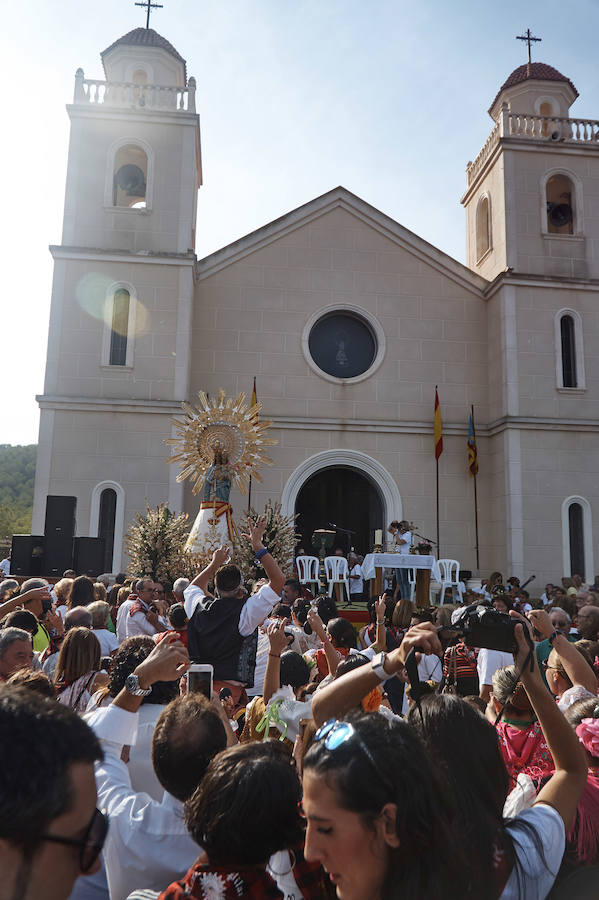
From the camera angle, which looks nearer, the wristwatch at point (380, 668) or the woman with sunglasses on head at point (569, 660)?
the wristwatch at point (380, 668)

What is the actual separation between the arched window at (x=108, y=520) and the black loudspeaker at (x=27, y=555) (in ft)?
9.58

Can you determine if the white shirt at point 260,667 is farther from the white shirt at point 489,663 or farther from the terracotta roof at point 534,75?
the terracotta roof at point 534,75

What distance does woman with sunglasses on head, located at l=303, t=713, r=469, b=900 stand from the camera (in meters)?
1.43

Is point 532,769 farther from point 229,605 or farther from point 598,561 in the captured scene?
point 598,561

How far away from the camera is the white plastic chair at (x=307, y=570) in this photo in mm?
13664

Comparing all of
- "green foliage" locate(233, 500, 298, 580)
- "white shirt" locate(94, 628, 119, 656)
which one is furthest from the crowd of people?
"green foliage" locate(233, 500, 298, 580)

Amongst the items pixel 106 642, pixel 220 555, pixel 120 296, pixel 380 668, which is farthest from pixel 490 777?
pixel 120 296

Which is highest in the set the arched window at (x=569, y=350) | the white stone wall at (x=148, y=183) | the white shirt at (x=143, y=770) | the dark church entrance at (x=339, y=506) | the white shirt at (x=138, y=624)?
the white stone wall at (x=148, y=183)

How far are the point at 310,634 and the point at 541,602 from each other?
9.20m

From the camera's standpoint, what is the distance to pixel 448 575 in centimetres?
1462

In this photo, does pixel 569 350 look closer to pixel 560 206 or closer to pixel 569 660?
pixel 560 206

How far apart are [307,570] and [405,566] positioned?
2112mm

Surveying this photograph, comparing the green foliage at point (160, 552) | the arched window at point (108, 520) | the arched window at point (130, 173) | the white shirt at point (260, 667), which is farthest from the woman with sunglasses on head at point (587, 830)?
the arched window at point (130, 173)

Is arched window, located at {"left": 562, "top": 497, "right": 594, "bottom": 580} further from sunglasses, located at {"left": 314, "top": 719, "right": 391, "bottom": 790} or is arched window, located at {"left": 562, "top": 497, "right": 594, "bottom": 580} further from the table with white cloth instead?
sunglasses, located at {"left": 314, "top": 719, "right": 391, "bottom": 790}
